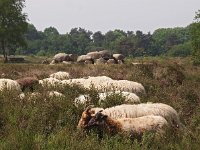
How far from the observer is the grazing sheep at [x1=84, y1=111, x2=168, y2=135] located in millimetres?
9711

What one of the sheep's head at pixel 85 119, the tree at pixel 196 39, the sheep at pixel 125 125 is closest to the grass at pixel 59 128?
the sheep's head at pixel 85 119

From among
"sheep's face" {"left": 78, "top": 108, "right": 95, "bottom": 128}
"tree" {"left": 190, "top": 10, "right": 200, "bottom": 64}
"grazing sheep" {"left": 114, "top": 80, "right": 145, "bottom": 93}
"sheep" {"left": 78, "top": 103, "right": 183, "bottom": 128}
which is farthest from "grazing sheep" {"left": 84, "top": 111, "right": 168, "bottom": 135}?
"tree" {"left": 190, "top": 10, "right": 200, "bottom": 64}

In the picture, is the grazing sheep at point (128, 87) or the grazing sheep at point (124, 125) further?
the grazing sheep at point (128, 87)

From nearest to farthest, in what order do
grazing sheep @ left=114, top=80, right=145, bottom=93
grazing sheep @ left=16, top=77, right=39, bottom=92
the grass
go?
the grass < grazing sheep @ left=114, top=80, right=145, bottom=93 < grazing sheep @ left=16, top=77, right=39, bottom=92

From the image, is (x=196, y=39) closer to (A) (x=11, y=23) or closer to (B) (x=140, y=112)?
(A) (x=11, y=23)

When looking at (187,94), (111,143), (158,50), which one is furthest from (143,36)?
(111,143)

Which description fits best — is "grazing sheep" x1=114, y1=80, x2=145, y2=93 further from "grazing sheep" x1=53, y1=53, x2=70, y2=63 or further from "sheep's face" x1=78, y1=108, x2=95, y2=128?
"grazing sheep" x1=53, y1=53, x2=70, y2=63

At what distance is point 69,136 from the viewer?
8797 millimetres

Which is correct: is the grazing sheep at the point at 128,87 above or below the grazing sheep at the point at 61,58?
above

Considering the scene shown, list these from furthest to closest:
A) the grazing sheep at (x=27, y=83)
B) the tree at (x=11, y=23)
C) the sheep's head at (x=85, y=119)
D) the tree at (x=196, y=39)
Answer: the tree at (x=11, y=23)
the tree at (x=196, y=39)
the grazing sheep at (x=27, y=83)
the sheep's head at (x=85, y=119)

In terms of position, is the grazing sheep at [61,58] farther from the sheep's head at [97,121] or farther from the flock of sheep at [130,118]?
the sheep's head at [97,121]

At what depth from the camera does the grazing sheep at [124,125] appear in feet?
31.9

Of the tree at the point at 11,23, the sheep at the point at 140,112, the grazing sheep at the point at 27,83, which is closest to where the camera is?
A: the sheep at the point at 140,112

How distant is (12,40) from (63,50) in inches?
3813
